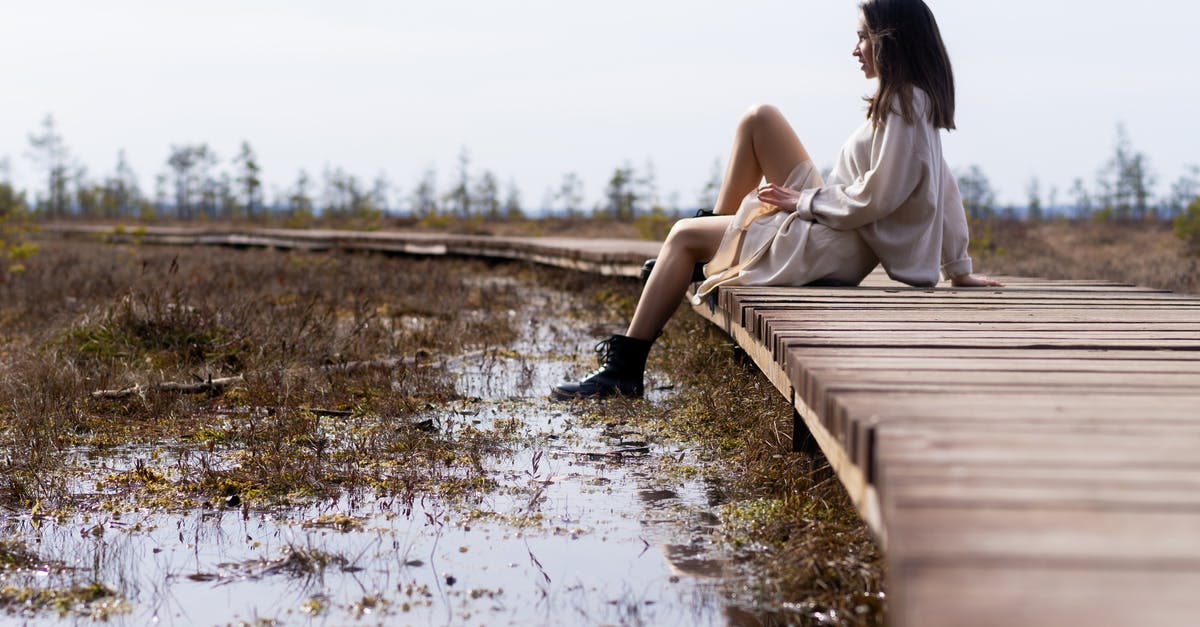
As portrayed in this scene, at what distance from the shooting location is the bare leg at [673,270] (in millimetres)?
4605

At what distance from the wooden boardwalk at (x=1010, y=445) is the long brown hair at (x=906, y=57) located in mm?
721

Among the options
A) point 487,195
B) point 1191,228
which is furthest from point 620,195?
point 1191,228

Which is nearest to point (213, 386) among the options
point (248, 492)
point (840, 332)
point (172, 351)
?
point (172, 351)

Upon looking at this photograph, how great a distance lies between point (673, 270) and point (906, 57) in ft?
3.93

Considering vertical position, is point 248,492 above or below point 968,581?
below

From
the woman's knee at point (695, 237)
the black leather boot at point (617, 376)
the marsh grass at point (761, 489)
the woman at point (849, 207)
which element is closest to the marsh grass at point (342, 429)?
the marsh grass at point (761, 489)

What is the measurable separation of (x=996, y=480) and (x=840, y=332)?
1.51 meters

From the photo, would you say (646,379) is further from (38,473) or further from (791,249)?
(38,473)

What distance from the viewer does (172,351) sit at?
546 centimetres

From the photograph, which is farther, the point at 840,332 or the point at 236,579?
the point at 840,332

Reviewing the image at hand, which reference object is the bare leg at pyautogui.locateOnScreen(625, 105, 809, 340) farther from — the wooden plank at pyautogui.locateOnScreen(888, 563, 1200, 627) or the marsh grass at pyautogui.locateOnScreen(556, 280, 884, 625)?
the wooden plank at pyautogui.locateOnScreen(888, 563, 1200, 627)

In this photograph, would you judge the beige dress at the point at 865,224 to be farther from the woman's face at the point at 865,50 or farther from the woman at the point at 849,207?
the woman's face at the point at 865,50

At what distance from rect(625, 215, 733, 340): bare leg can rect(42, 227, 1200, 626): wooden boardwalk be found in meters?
0.89

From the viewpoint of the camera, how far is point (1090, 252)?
16500 mm
